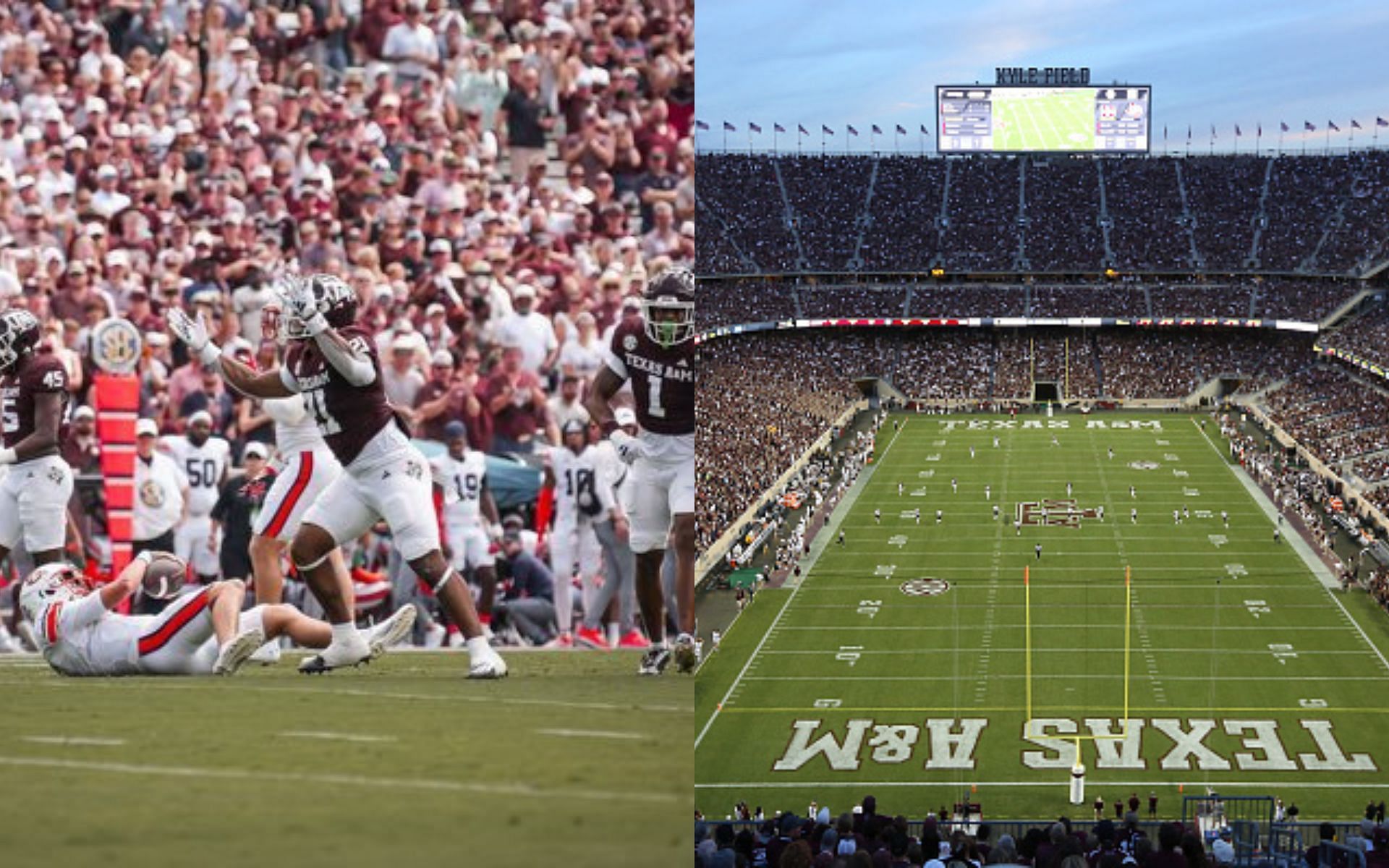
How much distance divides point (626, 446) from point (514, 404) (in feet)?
2.27

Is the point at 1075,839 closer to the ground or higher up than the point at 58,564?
closer to the ground

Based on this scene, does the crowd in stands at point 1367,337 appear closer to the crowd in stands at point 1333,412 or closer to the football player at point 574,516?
the crowd in stands at point 1333,412

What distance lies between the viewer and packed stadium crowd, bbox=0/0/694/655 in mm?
5875

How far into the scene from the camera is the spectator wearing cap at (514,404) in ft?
19.9

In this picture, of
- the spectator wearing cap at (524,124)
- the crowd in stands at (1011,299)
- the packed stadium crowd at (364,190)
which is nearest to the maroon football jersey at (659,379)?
the packed stadium crowd at (364,190)

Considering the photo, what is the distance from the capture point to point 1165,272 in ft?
158

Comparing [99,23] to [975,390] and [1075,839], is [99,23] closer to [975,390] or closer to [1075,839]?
[1075,839]

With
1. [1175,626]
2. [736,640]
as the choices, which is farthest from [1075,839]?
[1175,626]

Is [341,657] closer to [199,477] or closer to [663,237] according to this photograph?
[199,477]

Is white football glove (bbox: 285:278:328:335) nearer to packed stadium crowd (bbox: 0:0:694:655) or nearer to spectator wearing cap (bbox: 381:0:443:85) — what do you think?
packed stadium crowd (bbox: 0:0:694:655)

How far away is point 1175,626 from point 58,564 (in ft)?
52.9

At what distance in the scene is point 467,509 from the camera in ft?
19.9

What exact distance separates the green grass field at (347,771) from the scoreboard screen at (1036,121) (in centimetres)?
4595

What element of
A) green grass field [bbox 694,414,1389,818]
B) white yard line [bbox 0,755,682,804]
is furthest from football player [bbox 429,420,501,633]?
green grass field [bbox 694,414,1389,818]
